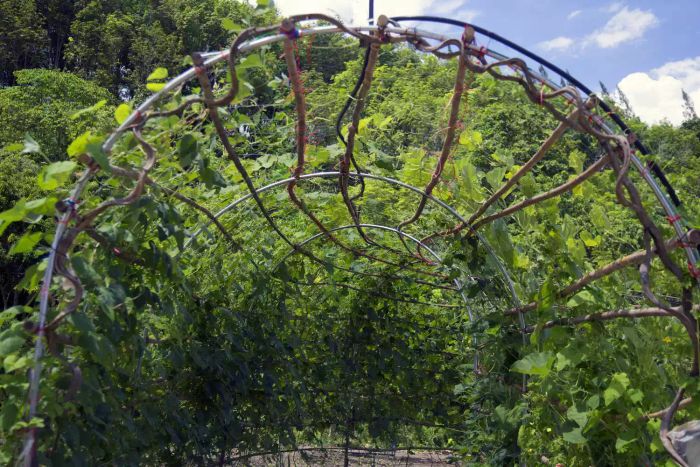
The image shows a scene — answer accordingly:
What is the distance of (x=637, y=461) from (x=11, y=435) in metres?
1.90

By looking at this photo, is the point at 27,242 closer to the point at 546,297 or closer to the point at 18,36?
the point at 546,297

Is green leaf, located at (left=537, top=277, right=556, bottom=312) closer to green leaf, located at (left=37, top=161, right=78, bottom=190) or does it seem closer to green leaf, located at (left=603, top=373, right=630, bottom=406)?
green leaf, located at (left=603, top=373, right=630, bottom=406)

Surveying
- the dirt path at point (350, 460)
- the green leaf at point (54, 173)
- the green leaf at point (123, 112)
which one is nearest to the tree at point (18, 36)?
the dirt path at point (350, 460)

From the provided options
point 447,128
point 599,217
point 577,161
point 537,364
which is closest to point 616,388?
point 537,364

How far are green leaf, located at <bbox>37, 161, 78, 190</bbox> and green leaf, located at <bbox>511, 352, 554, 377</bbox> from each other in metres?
1.56

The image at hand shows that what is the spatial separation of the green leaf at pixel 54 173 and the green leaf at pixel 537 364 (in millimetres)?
1556

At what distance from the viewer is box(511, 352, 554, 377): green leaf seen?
258cm

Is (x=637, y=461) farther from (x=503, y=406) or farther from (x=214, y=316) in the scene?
(x=214, y=316)

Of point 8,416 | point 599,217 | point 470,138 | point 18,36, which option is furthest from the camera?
point 18,36

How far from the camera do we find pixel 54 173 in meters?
1.94

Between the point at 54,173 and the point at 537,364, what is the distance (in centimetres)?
163

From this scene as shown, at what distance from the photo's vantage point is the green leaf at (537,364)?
2.58 metres

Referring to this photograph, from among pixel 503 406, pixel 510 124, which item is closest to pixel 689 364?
pixel 503 406

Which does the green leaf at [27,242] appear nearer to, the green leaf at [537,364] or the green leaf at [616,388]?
the green leaf at [537,364]
